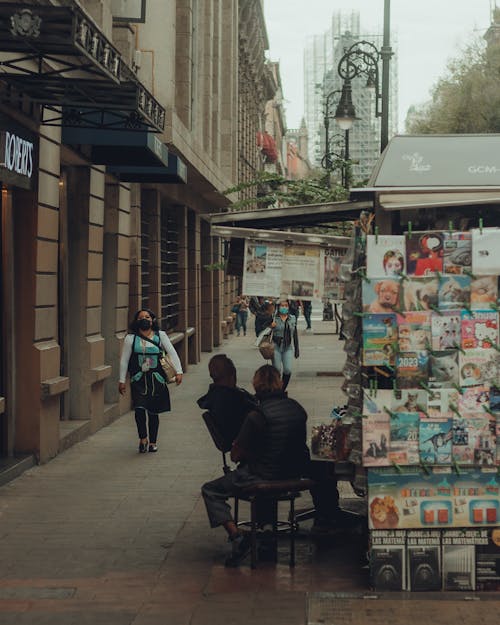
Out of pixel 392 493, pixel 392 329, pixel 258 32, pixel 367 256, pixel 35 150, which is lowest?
pixel 392 493

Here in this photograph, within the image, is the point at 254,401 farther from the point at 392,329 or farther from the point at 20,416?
the point at 20,416

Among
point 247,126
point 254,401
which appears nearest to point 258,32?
point 247,126

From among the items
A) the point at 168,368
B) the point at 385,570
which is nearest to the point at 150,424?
the point at 168,368

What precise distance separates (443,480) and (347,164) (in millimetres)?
18735

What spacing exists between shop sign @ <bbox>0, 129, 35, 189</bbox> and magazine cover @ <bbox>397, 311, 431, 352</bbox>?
494 centimetres

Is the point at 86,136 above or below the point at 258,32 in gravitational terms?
below

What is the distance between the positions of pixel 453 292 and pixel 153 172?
31.4 feet

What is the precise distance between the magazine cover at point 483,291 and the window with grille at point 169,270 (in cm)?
1585

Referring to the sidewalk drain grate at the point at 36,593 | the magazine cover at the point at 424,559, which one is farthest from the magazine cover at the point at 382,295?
the sidewalk drain grate at the point at 36,593

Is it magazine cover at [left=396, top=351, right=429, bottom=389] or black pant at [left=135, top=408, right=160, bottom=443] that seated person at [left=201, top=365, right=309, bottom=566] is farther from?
black pant at [left=135, top=408, right=160, bottom=443]

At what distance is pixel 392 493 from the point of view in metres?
7.01

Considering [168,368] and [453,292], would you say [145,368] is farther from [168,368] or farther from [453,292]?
[453,292]

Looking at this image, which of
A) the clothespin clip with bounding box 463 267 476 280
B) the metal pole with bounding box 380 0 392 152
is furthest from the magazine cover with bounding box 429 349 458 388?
the metal pole with bounding box 380 0 392 152

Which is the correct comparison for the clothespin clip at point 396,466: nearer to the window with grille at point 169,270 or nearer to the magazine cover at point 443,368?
the magazine cover at point 443,368
